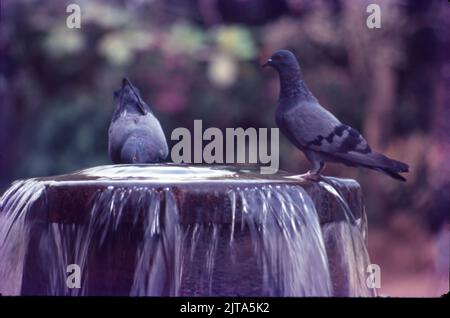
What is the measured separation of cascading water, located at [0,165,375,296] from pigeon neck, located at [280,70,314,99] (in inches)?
16.0

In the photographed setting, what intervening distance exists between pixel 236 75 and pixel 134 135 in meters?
3.79

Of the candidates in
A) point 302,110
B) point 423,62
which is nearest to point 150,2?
point 423,62

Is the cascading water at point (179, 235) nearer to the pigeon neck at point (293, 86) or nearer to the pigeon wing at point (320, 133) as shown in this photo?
the pigeon wing at point (320, 133)

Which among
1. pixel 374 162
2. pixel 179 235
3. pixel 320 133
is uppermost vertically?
pixel 320 133

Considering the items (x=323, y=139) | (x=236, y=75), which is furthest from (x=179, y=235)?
(x=236, y=75)

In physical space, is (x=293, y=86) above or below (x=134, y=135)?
above

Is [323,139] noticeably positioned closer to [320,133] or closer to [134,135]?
[320,133]

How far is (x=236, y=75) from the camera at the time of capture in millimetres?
6930

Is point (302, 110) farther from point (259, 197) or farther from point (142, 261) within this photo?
point (142, 261)

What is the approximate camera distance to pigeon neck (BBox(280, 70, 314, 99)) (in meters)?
3.11

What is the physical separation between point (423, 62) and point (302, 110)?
4440 millimetres

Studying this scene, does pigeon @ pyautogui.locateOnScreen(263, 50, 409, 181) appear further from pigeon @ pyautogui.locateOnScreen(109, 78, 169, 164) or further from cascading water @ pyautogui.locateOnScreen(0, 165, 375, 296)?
pigeon @ pyautogui.locateOnScreen(109, 78, 169, 164)

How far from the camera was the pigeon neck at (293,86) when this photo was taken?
3.11 m

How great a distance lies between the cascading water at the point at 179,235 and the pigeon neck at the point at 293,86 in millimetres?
407
